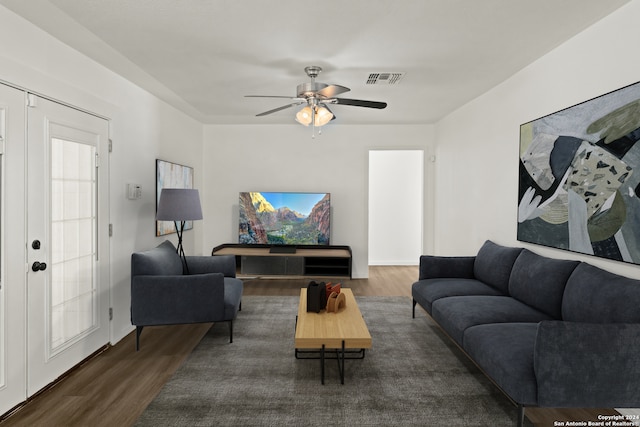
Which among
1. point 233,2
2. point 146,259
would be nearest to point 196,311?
point 146,259

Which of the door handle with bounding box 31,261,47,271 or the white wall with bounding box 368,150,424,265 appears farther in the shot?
the white wall with bounding box 368,150,424,265

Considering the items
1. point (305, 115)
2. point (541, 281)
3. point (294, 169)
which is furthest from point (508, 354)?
point (294, 169)

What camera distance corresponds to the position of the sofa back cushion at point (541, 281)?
2840mm

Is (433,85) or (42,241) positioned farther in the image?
(433,85)

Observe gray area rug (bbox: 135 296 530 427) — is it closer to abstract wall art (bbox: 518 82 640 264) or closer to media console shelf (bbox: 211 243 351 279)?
abstract wall art (bbox: 518 82 640 264)

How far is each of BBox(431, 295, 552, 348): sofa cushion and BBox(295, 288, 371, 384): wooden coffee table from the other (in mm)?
→ 708

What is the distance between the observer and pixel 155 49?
3.23 meters

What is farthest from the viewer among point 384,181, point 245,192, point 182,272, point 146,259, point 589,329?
point 384,181

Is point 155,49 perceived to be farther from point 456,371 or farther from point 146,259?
point 456,371

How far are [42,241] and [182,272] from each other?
1.52 metres

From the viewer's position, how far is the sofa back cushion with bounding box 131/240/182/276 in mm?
3439

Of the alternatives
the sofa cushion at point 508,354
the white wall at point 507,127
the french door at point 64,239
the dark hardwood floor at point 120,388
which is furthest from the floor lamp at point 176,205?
the white wall at point 507,127

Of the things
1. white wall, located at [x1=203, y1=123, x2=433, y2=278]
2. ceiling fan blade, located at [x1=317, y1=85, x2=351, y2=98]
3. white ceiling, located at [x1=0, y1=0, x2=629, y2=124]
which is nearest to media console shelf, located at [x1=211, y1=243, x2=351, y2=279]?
white wall, located at [x1=203, y1=123, x2=433, y2=278]

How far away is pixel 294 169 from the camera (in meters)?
6.52
